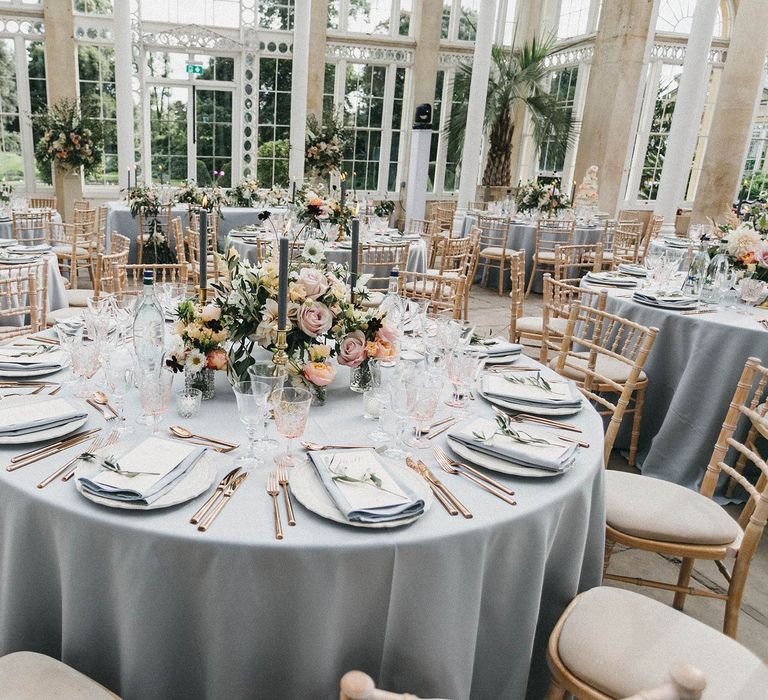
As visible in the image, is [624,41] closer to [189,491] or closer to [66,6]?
[66,6]

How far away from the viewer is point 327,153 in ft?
33.8

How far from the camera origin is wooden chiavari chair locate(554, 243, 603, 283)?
5246 mm

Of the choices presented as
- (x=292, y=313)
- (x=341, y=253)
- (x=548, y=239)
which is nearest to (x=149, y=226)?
(x=341, y=253)

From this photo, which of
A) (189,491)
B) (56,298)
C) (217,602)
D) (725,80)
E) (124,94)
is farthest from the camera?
(725,80)

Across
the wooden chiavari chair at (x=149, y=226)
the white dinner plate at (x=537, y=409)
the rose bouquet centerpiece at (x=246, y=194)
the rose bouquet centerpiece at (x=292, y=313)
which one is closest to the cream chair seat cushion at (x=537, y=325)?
the white dinner plate at (x=537, y=409)

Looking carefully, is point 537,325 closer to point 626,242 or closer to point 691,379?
point 691,379

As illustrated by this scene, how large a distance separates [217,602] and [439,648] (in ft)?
1.54

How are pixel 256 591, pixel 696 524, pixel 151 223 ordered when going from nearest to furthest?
pixel 256 591
pixel 696 524
pixel 151 223

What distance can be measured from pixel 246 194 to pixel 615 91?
6455 millimetres

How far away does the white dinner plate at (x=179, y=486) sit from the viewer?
1293mm

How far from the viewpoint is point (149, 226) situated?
745cm

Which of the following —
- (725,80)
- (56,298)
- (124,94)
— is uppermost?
(725,80)

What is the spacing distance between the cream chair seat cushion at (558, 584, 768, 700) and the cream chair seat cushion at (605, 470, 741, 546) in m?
0.40

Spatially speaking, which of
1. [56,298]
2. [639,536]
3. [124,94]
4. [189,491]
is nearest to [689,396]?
[639,536]
